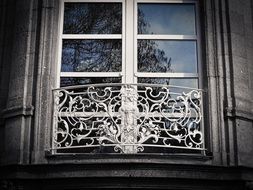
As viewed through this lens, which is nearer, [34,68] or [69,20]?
[34,68]

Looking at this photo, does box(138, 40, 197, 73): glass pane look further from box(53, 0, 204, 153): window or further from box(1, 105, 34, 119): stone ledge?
box(1, 105, 34, 119): stone ledge

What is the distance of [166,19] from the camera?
9.24 metres

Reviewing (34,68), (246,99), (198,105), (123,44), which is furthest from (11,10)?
(246,99)

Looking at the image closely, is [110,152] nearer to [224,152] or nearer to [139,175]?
[139,175]

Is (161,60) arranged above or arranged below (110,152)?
above

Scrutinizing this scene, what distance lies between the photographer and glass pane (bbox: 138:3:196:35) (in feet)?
30.0

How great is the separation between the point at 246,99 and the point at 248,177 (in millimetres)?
1209

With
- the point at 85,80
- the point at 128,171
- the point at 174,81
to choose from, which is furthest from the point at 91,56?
the point at 128,171

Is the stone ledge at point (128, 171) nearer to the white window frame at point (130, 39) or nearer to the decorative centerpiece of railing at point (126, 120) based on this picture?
the decorative centerpiece of railing at point (126, 120)

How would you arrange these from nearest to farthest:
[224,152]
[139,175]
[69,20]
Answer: [139,175]
[224,152]
[69,20]

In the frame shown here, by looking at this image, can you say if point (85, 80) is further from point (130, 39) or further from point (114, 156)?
point (114, 156)

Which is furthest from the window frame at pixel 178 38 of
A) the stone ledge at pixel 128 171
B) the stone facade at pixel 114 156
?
the stone ledge at pixel 128 171

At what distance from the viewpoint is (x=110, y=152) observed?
7969 millimetres

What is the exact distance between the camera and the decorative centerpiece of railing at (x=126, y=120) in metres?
7.79
